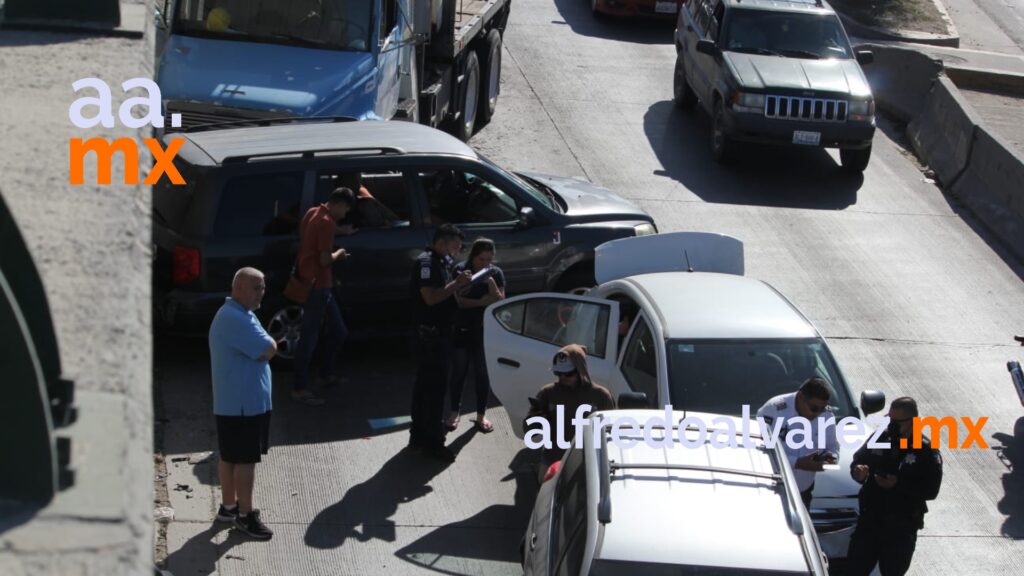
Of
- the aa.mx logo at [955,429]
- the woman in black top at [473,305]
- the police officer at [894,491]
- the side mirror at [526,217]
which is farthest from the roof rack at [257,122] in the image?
the police officer at [894,491]

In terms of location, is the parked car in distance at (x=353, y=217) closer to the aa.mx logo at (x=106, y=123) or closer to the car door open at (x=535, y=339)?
the car door open at (x=535, y=339)

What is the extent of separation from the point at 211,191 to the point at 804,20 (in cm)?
1006

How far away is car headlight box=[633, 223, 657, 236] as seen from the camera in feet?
36.8

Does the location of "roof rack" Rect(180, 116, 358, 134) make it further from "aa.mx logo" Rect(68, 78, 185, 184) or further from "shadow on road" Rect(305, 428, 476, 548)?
"aa.mx logo" Rect(68, 78, 185, 184)

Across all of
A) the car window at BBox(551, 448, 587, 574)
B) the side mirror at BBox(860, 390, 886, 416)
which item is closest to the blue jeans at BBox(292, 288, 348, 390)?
the car window at BBox(551, 448, 587, 574)

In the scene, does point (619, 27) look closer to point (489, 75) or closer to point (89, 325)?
point (489, 75)

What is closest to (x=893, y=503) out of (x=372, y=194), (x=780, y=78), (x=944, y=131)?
(x=372, y=194)

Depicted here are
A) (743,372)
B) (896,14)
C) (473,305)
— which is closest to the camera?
(743,372)

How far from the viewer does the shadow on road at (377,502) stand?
321 inches

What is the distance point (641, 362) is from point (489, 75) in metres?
9.23

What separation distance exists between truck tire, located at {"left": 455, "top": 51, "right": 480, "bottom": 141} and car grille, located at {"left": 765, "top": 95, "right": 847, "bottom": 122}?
11.9 ft

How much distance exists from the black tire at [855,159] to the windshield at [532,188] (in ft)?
20.5

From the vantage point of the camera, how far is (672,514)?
6168 mm

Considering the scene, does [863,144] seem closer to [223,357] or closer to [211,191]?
[211,191]
